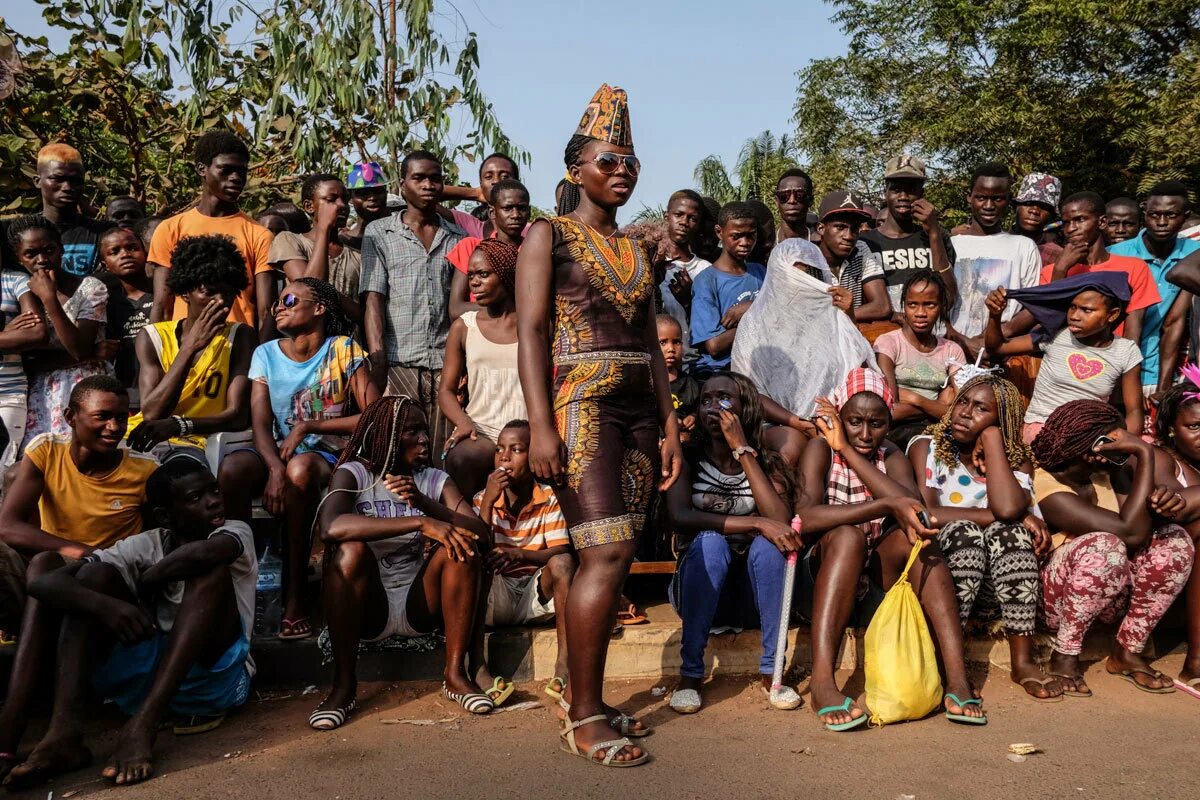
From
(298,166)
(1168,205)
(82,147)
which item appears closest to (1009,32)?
(1168,205)

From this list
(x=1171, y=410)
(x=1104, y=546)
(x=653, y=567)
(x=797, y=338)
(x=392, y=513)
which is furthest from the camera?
(x=797, y=338)

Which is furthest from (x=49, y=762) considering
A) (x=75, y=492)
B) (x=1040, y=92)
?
(x=1040, y=92)

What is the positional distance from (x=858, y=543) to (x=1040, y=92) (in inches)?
505

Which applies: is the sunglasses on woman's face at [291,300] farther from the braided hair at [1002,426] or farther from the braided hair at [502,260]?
the braided hair at [1002,426]

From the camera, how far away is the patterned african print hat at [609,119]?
4066mm

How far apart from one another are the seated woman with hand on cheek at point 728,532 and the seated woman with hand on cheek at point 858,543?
→ 185mm

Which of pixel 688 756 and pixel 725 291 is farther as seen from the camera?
pixel 725 291

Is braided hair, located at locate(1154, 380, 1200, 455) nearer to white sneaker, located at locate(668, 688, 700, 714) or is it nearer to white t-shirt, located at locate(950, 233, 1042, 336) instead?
white t-shirt, located at locate(950, 233, 1042, 336)

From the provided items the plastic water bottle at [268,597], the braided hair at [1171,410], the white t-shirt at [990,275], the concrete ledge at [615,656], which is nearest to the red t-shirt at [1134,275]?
the white t-shirt at [990,275]

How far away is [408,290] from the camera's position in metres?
6.32

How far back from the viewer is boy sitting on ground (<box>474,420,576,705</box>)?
5020mm

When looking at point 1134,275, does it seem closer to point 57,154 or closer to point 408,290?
point 408,290

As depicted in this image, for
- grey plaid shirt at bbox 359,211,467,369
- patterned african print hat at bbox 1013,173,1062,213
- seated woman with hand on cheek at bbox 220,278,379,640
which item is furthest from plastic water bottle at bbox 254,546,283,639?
patterned african print hat at bbox 1013,173,1062,213

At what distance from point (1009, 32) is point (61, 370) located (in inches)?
544
